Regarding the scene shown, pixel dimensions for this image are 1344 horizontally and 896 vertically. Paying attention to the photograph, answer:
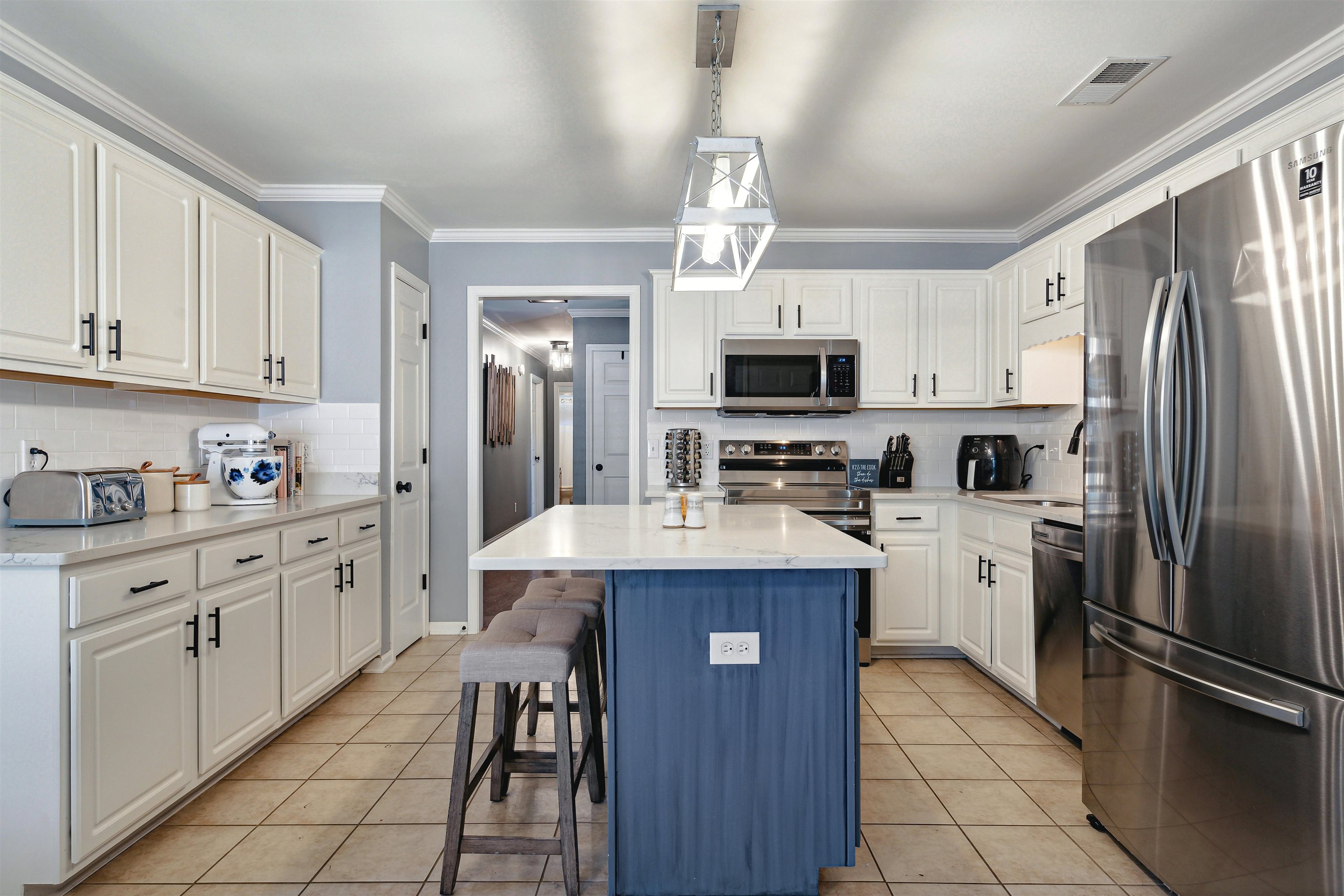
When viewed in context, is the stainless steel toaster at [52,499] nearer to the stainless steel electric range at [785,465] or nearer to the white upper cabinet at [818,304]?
the stainless steel electric range at [785,465]

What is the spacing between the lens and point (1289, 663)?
1.35 meters

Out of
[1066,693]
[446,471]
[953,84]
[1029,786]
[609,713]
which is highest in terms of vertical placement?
Answer: [953,84]

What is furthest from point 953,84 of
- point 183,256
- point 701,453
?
point 183,256

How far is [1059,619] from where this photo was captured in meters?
2.51

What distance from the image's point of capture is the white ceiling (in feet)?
6.55

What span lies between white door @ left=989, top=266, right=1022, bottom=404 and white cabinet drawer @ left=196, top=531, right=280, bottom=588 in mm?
3515

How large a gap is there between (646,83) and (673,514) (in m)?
1.56

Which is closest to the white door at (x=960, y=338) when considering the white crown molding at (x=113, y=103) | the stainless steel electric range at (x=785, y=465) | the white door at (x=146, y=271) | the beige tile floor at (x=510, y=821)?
the stainless steel electric range at (x=785, y=465)

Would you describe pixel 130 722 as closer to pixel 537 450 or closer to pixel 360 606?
pixel 360 606

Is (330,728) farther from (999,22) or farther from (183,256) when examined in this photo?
(999,22)

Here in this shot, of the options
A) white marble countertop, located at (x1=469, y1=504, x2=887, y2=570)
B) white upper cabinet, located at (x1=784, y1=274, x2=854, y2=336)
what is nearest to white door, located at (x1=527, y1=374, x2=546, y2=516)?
white upper cabinet, located at (x1=784, y1=274, x2=854, y2=336)

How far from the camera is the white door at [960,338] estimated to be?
12.2ft

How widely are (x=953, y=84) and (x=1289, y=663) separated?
206 cm

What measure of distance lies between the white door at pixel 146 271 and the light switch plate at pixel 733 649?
2.13 metres
